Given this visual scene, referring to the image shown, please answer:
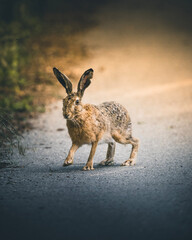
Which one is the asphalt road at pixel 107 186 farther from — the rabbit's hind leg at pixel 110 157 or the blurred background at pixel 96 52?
the blurred background at pixel 96 52

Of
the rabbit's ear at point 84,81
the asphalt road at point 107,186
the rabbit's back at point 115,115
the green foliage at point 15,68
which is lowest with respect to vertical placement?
the asphalt road at point 107,186

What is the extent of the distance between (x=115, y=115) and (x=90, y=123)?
612mm

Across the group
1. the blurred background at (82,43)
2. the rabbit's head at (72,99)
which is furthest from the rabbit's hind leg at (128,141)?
the blurred background at (82,43)

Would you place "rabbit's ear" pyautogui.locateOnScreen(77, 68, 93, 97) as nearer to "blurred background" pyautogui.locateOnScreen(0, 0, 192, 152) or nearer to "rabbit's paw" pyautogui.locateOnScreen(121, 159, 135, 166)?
"rabbit's paw" pyautogui.locateOnScreen(121, 159, 135, 166)

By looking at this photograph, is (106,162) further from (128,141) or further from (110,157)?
(128,141)

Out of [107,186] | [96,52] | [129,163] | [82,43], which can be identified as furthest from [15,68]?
[107,186]

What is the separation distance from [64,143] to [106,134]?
163cm

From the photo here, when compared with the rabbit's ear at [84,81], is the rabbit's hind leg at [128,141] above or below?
below

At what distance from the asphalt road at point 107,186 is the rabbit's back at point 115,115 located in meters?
0.54

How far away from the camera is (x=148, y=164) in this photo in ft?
16.0

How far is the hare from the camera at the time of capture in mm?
4570

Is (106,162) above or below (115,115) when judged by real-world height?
below

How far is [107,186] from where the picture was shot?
390 cm

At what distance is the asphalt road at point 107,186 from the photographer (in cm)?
290
